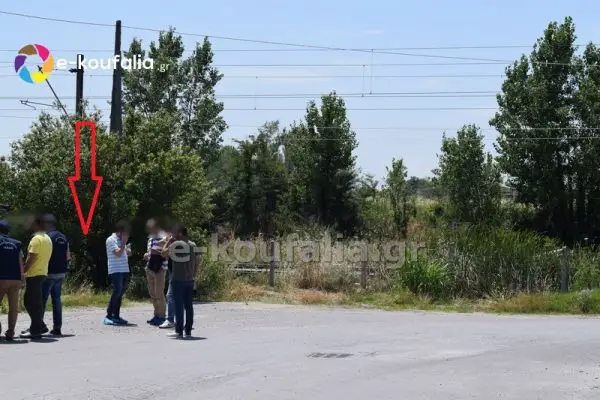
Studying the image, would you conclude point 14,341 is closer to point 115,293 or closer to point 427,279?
point 115,293

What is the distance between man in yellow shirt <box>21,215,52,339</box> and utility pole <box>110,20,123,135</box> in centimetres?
1029

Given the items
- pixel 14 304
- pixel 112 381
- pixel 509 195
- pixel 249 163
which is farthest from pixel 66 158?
pixel 509 195

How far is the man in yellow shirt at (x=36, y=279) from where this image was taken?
42.1 feet

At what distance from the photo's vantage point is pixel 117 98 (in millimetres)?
26375

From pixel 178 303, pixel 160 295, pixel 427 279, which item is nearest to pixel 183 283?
pixel 178 303

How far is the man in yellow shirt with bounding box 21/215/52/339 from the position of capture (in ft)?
42.1

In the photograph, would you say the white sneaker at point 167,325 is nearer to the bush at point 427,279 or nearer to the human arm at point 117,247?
the human arm at point 117,247

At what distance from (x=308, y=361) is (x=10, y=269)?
460cm

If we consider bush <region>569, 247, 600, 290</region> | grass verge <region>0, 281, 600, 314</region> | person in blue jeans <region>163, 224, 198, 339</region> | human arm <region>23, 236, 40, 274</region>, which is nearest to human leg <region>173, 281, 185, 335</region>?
person in blue jeans <region>163, 224, 198, 339</region>

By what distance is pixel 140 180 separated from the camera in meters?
21.0

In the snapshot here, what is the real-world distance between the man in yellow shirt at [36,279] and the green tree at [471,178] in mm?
34204

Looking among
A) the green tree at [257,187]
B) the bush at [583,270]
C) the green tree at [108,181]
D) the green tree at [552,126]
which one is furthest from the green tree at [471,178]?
the green tree at [108,181]

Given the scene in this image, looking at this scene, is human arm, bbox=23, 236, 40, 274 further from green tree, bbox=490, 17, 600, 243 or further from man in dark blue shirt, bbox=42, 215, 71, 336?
green tree, bbox=490, 17, 600, 243

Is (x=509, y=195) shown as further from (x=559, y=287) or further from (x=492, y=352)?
(x=492, y=352)
